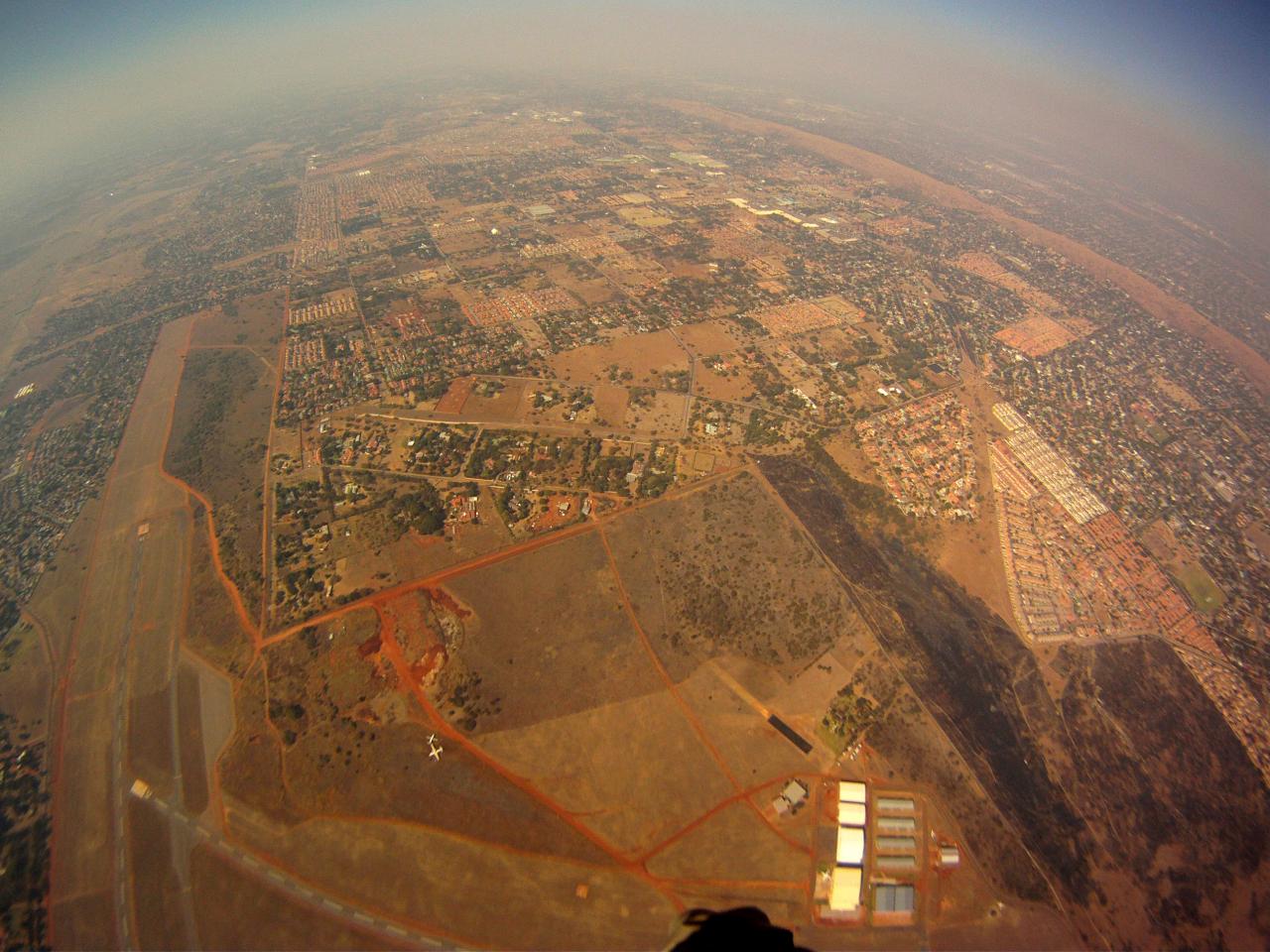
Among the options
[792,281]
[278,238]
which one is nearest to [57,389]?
[278,238]

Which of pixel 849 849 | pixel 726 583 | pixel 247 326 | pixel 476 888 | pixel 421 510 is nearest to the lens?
pixel 476 888

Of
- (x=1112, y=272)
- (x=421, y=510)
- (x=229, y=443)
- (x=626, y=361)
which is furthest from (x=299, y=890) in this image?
(x=1112, y=272)

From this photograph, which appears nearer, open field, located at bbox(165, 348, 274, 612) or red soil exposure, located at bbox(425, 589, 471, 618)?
red soil exposure, located at bbox(425, 589, 471, 618)

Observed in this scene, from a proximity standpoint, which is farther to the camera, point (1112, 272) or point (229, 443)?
point (1112, 272)

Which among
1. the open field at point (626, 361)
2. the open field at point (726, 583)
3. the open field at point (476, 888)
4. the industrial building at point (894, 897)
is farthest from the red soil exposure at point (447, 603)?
the open field at point (626, 361)

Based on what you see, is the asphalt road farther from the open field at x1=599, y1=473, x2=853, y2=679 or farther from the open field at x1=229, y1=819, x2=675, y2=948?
the open field at x1=599, y1=473, x2=853, y2=679

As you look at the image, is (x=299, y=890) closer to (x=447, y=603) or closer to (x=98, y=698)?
(x=447, y=603)

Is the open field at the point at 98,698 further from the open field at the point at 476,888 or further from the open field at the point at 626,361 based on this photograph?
the open field at the point at 626,361


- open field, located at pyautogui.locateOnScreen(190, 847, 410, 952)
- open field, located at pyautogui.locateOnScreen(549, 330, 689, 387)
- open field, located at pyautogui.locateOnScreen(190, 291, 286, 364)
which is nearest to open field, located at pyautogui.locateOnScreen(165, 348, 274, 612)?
open field, located at pyautogui.locateOnScreen(190, 291, 286, 364)

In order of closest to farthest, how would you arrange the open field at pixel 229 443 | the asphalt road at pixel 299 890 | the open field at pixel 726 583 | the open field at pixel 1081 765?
the asphalt road at pixel 299 890 → the open field at pixel 1081 765 → the open field at pixel 726 583 → the open field at pixel 229 443

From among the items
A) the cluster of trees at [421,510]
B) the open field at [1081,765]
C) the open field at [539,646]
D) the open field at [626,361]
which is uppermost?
the open field at [626,361]

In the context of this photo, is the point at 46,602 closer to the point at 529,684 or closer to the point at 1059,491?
the point at 529,684

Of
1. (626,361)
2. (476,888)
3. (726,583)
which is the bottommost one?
(476,888)
